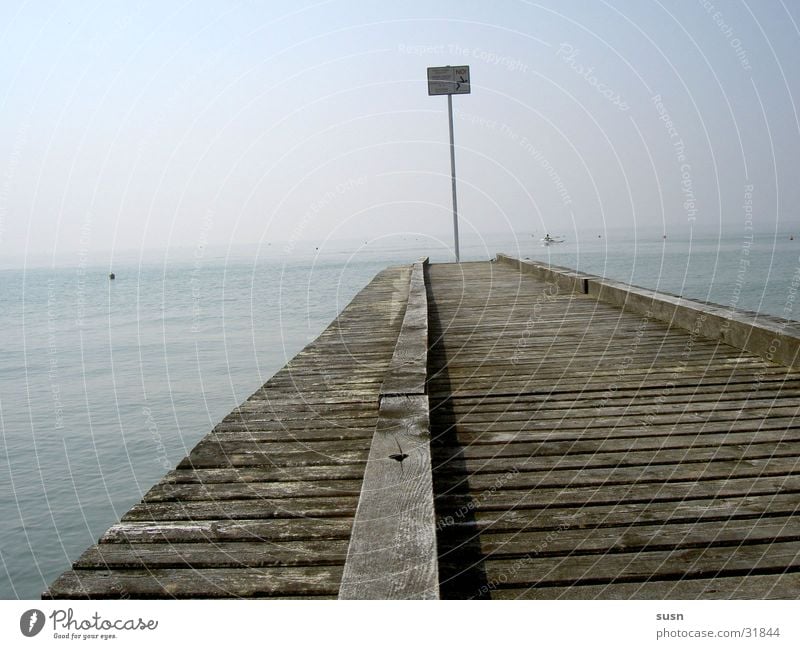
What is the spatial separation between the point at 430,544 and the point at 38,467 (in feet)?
25.6

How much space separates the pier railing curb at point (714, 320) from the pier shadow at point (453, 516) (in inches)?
99.3

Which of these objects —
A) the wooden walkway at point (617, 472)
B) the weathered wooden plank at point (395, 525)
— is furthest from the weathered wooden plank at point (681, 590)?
the weathered wooden plank at point (395, 525)

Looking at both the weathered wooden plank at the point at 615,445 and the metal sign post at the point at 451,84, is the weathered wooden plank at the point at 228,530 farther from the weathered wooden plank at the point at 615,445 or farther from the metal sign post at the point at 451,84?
the metal sign post at the point at 451,84

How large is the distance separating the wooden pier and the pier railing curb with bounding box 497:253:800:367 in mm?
49

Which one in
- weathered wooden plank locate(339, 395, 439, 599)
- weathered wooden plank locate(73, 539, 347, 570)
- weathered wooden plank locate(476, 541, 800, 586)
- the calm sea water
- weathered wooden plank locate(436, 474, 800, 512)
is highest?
weathered wooden plank locate(339, 395, 439, 599)

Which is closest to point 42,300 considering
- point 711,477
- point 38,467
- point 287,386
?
point 38,467

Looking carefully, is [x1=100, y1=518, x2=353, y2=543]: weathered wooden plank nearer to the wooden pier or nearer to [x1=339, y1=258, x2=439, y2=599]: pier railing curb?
the wooden pier

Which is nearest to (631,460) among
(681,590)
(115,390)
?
(681,590)

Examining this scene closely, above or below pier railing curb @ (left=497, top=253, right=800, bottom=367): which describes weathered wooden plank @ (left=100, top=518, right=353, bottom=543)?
below

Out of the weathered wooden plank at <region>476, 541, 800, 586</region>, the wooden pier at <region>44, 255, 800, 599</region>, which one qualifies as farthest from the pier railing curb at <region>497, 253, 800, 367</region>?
the weathered wooden plank at <region>476, 541, 800, 586</region>

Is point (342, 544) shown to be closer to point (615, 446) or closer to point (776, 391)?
point (615, 446)

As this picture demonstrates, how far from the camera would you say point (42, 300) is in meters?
44.3

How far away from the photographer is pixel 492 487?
9.90 feet

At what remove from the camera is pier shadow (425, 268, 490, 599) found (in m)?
2.25
